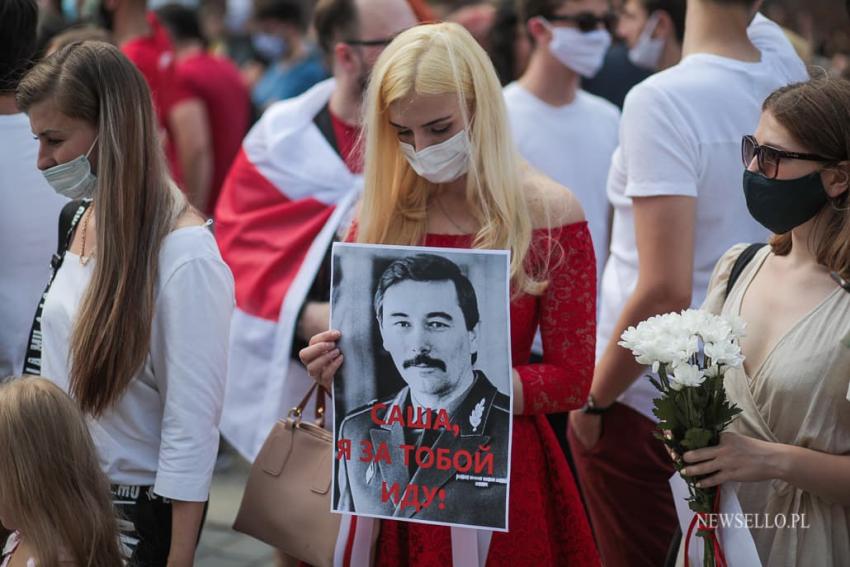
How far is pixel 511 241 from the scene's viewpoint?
2463mm

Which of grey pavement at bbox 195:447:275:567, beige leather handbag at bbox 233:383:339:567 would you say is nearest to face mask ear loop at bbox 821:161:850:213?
beige leather handbag at bbox 233:383:339:567

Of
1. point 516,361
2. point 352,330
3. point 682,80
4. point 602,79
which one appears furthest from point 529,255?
point 602,79

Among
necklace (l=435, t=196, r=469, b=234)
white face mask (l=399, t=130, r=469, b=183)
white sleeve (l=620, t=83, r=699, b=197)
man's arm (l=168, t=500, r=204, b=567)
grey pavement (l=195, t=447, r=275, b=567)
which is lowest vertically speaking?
grey pavement (l=195, t=447, r=275, b=567)

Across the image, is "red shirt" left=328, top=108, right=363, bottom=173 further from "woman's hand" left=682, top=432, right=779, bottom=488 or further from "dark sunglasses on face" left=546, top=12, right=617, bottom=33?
"woman's hand" left=682, top=432, right=779, bottom=488

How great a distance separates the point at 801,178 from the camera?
2312 mm

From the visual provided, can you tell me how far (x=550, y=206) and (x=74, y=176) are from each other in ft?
3.67

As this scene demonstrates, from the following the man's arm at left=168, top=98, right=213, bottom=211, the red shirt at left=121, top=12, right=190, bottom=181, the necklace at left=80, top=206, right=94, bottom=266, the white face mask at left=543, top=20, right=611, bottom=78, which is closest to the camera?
the necklace at left=80, top=206, right=94, bottom=266

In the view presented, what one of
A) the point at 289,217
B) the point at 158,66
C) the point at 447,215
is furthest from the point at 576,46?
the point at 158,66

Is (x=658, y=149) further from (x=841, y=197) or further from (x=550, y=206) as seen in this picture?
(x=841, y=197)

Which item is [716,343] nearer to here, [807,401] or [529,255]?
[807,401]

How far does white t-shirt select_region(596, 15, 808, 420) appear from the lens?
2928 millimetres

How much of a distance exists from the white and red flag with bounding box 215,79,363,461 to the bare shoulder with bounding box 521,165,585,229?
1.26m

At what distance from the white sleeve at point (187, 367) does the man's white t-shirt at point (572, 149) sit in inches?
77.3

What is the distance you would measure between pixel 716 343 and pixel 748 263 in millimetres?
534
